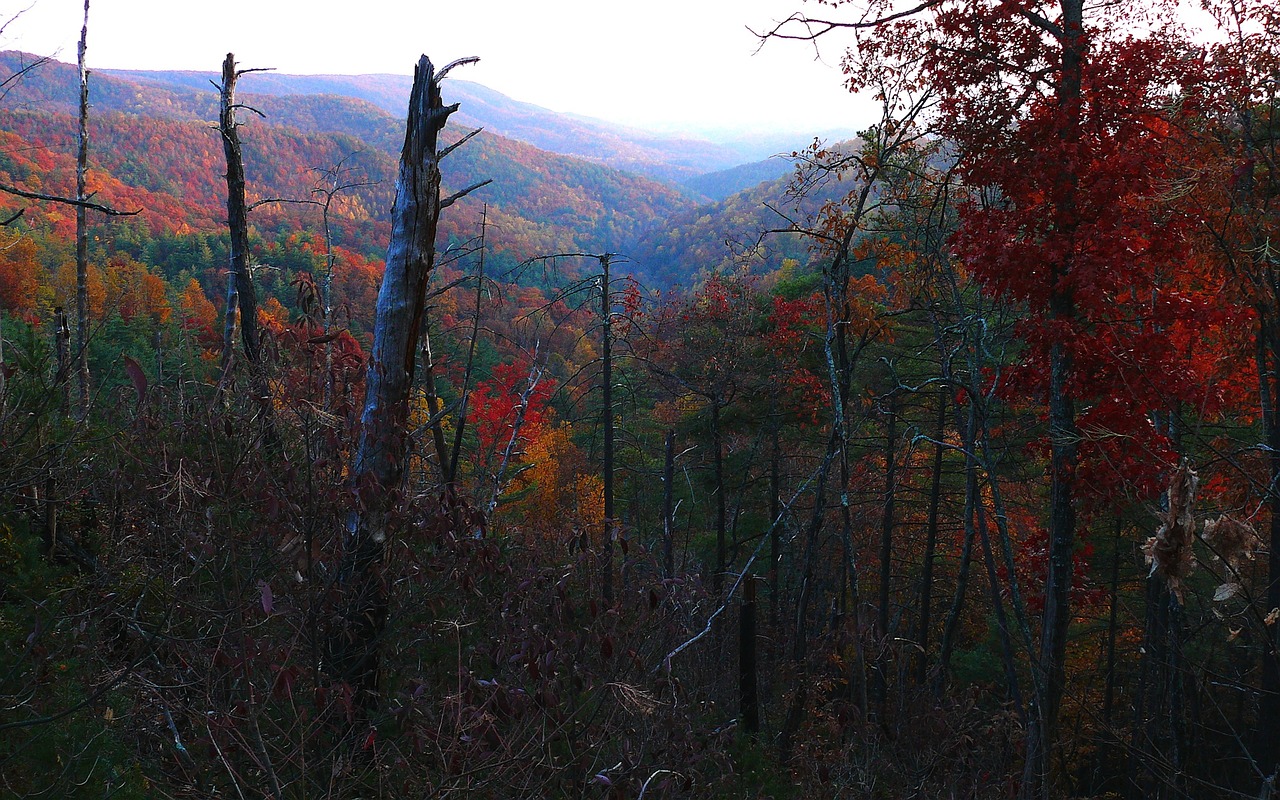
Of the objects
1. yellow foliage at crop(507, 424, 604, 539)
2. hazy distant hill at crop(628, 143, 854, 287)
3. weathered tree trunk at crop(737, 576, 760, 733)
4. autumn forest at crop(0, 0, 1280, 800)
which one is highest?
hazy distant hill at crop(628, 143, 854, 287)

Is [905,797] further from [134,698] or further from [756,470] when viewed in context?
[756,470]

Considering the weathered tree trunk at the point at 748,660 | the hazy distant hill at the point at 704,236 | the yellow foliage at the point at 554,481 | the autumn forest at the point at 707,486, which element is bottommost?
the yellow foliage at the point at 554,481

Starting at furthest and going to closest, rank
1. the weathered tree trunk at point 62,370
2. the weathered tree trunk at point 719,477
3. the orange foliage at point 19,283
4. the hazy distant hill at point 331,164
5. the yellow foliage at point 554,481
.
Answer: the hazy distant hill at point 331,164, the orange foliage at point 19,283, the yellow foliage at point 554,481, the weathered tree trunk at point 719,477, the weathered tree trunk at point 62,370

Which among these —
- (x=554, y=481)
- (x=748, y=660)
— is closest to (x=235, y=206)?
(x=748, y=660)

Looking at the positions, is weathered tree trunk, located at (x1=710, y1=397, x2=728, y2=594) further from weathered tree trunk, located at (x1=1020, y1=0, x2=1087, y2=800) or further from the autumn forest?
weathered tree trunk, located at (x1=1020, y1=0, x2=1087, y2=800)

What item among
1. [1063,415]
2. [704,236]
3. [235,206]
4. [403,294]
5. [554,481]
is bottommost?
[554,481]

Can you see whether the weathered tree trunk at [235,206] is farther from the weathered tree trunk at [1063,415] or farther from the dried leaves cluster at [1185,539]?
the weathered tree trunk at [1063,415]

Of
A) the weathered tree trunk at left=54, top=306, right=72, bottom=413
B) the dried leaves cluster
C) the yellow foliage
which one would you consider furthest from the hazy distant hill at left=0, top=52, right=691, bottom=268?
the dried leaves cluster

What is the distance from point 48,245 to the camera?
4956 cm

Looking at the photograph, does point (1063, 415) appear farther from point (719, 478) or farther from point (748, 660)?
point (719, 478)

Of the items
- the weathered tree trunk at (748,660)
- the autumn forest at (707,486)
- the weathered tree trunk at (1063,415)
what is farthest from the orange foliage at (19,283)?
the weathered tree trunk at (1063,415)

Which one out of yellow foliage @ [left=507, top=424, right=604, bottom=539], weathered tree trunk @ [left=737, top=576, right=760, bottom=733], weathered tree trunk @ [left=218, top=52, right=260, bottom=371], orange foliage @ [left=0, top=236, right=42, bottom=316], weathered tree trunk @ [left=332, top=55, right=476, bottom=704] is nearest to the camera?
weathered tree trunk @ [left=332, top=55, right=476, bottom=704]

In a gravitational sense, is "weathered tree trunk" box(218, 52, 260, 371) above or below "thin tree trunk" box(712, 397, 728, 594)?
above

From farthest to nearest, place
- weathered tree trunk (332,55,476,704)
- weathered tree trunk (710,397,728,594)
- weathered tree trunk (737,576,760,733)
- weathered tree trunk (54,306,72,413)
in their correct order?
weathered tree trunk (710,397,728,594), weathered tree trunk (737,576,760,733), weathered tree trunk (332,55,476,704), weathered tree trunk (54,306,72,413)
